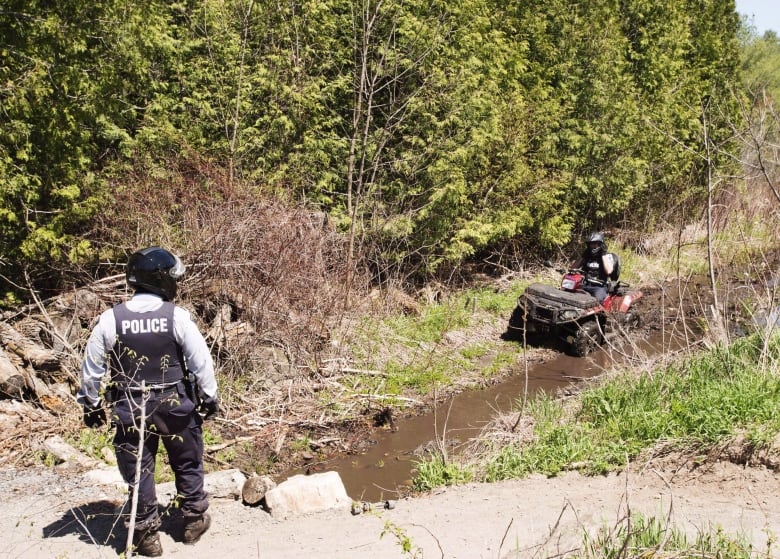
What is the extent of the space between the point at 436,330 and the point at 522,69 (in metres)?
6.02

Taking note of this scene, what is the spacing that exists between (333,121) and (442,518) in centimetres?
826

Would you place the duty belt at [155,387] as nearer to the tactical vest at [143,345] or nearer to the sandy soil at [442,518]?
the tactical vest at [143,345]

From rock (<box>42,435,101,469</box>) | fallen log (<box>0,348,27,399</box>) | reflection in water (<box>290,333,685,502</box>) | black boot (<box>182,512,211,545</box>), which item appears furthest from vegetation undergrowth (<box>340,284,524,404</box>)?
black boot (<box>182,512,211,545</box>)

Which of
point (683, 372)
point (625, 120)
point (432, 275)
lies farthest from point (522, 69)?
point (683, 372)

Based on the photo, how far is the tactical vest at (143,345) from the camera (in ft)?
14.1

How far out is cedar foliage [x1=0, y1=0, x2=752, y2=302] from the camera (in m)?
8.22

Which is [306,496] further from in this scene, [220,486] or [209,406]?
[209,406]

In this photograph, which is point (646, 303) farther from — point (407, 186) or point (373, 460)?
point (373, 460)

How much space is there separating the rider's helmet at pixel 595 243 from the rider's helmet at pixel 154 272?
331 inches

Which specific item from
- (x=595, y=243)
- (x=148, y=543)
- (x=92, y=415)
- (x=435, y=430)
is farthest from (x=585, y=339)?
(x=92, y=415)

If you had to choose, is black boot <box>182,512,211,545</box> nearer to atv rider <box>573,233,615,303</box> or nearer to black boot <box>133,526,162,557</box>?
black boot <box>133,526,162,557</box>

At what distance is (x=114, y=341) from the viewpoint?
4.27 meters

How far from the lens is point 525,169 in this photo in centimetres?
1384

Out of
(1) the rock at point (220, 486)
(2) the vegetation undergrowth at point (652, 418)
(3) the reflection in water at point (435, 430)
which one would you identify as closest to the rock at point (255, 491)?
(1) the rock at point (220, 486)
